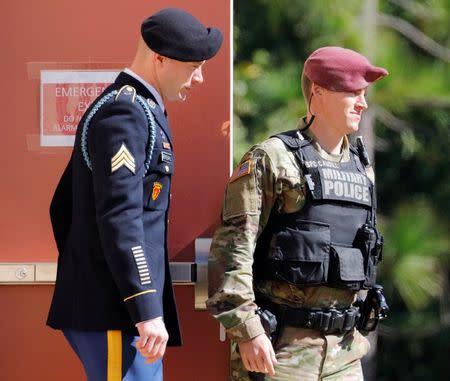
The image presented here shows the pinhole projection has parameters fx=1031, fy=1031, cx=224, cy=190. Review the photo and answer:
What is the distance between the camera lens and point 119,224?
256 cm

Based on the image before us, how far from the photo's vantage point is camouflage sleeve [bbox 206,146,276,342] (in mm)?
2895

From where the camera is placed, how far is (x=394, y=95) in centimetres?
768

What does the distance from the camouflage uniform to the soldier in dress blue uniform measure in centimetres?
19

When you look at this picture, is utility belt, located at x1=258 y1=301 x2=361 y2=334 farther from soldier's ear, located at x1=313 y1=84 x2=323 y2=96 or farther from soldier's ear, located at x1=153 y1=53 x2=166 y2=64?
soldier's ear, located at x1=153 y1=53 x2=166 y2=64

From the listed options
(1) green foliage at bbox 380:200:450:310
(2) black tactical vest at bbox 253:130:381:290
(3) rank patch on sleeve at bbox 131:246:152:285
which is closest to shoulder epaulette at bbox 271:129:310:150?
(2) black tactical vest at bbox 253:130:381:290

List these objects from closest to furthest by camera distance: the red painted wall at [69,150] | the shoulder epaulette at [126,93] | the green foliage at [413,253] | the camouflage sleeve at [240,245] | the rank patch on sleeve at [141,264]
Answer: the rank patch on sleeve at [141,264]
the shoulder epaulette at [126,93]
the camouflage sleeve at [240,245]
the red painted wall at [69,150]
the green foliage at [413,253]

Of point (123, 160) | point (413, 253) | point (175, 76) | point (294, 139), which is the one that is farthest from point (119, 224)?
point (413, 253)

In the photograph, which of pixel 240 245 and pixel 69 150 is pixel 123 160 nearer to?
pixel 240 245

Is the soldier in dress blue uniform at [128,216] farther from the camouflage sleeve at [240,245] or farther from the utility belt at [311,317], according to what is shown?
the utility belt at [311,317]

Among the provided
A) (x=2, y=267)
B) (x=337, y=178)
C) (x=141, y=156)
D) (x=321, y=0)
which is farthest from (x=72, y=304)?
(x=321, y=0)

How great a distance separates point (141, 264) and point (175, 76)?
552mm

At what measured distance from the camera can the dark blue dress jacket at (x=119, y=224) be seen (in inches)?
101

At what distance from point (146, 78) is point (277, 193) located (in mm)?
518

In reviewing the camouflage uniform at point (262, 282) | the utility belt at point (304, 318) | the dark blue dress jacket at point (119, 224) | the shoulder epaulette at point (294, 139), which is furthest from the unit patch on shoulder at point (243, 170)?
the utility belt at point (304, 318)
